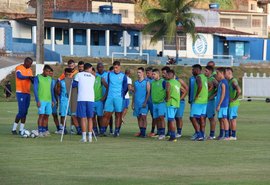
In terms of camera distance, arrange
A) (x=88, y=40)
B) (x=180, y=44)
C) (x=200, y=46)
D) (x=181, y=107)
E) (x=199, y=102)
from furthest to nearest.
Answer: (x=200, y=46)
(x=180, y=44)
(x=88, y=40)
(x=181, y=107)
(x=199, y=102)

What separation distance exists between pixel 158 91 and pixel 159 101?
0.29 metres

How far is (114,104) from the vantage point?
26.3 m

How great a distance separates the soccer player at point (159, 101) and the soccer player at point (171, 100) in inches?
21.5

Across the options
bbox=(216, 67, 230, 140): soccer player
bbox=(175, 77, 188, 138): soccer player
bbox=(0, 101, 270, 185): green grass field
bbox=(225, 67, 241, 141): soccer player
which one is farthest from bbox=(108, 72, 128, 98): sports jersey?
bbox=(225, 67, 241, 141): soccer player

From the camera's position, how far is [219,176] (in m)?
16.5

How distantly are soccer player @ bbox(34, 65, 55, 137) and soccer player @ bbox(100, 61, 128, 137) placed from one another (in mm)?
1547

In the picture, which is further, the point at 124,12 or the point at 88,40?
the point at 124,12

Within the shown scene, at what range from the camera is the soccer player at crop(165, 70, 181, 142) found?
24.9m

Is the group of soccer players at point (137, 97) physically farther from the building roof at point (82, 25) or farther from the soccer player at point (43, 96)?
the building roof at point (82, 25)

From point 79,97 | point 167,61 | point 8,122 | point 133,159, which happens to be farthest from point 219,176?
point 167,61

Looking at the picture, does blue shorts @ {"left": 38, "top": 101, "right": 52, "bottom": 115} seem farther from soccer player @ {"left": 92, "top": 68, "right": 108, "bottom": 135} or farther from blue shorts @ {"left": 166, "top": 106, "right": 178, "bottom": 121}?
blue shorts @ {"left": 166, "top": 106, "right": 178, "bottom": 121}

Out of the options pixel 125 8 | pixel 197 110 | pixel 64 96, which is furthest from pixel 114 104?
pixel 125 8

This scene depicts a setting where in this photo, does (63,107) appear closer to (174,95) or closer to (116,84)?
(116,84)

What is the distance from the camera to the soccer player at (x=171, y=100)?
81.6 feet
